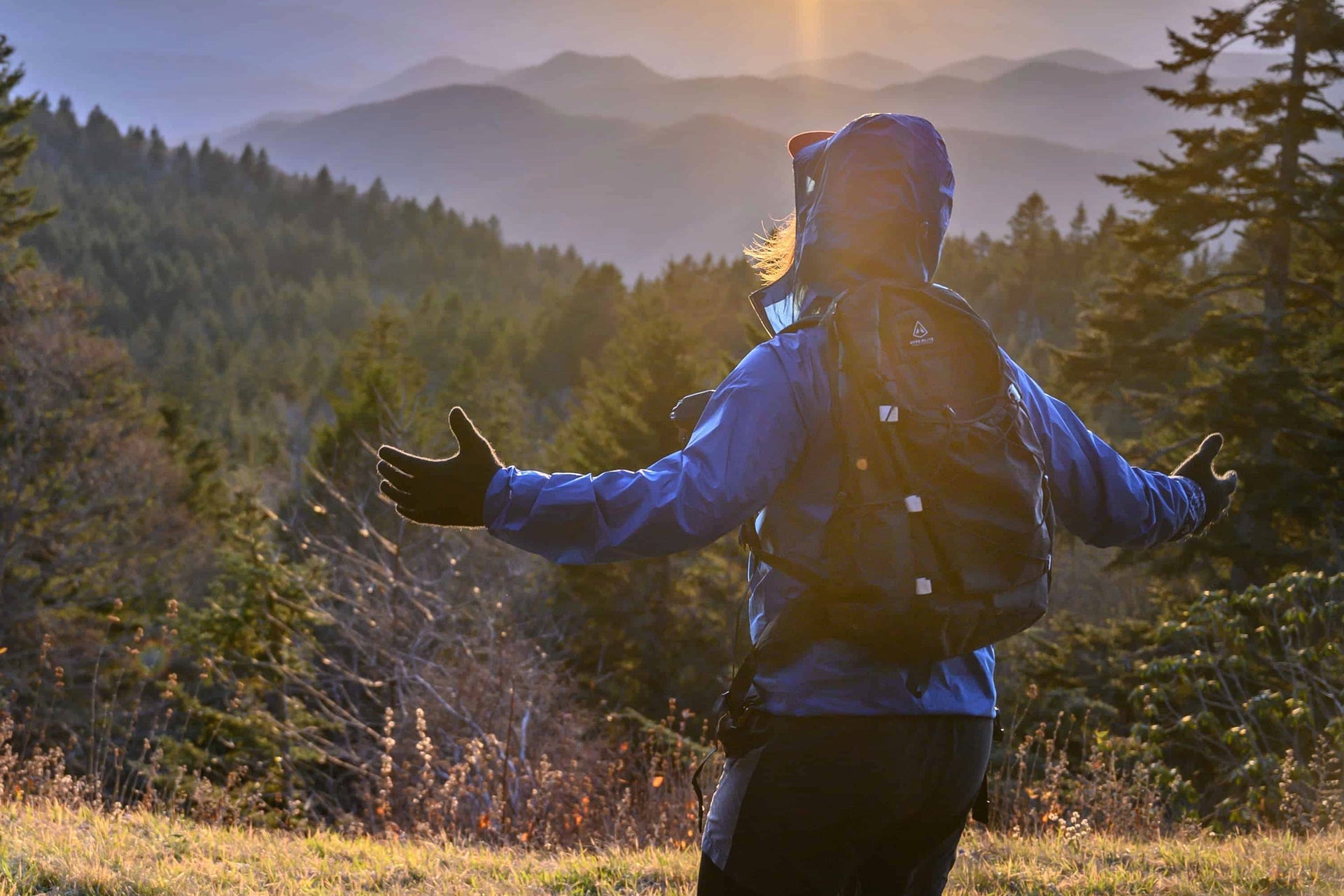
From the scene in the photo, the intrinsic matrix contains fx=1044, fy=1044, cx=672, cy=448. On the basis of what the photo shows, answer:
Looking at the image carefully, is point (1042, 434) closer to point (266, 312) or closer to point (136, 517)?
point (136, 517)

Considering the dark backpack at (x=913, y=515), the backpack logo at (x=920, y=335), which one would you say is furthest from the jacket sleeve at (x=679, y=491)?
the backpack logo at (x=920, y=335)

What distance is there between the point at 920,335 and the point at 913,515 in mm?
360

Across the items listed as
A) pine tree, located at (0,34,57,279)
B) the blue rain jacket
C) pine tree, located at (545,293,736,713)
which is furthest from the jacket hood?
pine tree, located at (0,34,57,279)

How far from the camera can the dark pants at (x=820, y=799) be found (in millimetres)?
1886

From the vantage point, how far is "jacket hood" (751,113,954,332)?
2139 mm

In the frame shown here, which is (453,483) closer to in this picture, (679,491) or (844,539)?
(679,491)

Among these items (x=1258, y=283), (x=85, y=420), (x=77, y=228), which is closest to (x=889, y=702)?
(x=1258, y=283)

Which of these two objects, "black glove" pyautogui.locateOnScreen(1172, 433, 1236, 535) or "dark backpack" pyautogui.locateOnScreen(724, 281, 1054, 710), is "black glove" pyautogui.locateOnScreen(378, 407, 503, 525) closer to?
"dark backpack" pyautogui.locateOnScreen(724, 281, 1054, 710)

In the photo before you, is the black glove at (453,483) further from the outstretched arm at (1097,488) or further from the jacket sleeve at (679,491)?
the outstretched arm at (1097,488)

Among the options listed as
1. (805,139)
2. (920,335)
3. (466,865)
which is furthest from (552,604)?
(920,335)

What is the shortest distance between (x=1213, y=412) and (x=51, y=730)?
23.8 m

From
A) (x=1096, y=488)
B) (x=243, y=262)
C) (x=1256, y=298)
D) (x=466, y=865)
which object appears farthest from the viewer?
(x=243, y=262)

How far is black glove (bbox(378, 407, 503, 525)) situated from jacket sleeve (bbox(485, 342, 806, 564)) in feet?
0.10

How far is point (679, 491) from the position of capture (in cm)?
185
